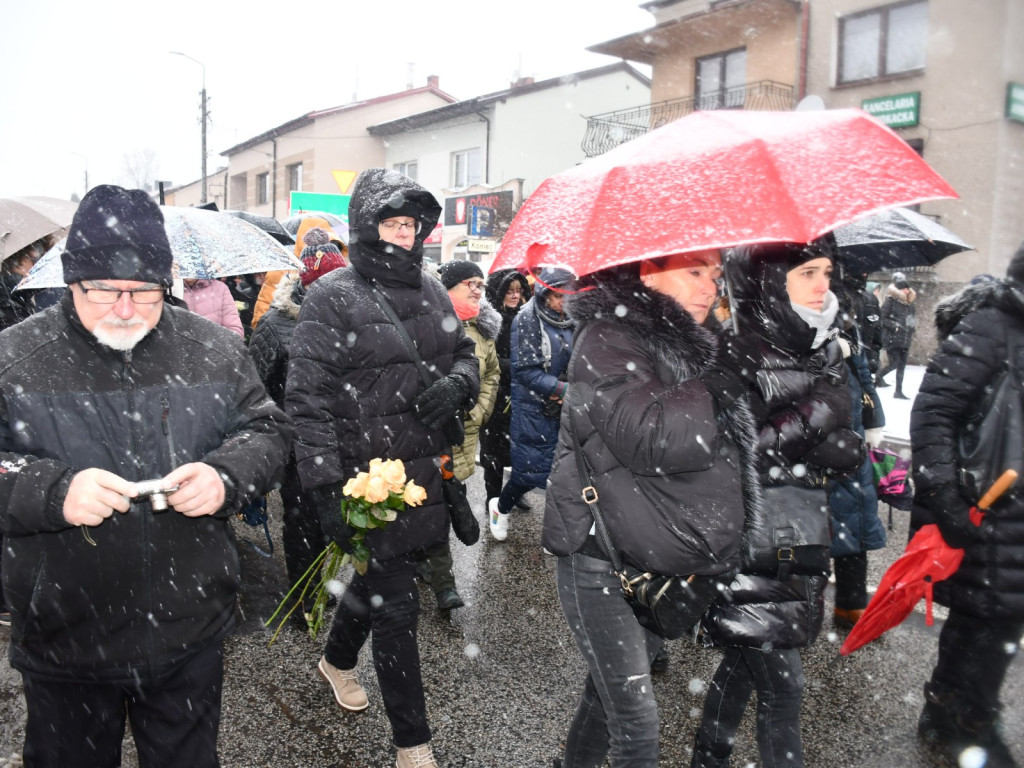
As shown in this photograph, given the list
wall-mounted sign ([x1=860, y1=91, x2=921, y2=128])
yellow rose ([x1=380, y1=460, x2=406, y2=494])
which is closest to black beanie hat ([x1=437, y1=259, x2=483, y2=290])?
yellow rose ([x1=380, y1=460, x2=406, y2=494])

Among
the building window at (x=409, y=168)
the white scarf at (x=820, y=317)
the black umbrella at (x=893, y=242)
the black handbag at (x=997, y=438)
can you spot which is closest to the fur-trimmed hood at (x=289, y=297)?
the white scarf at (x=820, y=317)

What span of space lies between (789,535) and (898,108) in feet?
57.7

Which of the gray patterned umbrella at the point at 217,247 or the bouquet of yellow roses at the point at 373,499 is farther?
the gray patterned umbrella at the point at 217,247

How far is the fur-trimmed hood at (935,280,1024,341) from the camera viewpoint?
2.78 m

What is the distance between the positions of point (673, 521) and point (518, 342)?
10.2ft

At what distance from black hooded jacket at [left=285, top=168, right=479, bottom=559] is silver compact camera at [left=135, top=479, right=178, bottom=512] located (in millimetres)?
1128

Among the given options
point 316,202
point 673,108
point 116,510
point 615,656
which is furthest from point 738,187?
point 673,108

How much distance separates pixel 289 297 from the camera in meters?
4.32

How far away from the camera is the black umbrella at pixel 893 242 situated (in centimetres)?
356

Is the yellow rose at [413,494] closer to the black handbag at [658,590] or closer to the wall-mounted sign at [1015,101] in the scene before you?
the black handbag at [658,590]

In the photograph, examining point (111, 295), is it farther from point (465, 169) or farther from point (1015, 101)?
point (465, 169)

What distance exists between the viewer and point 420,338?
3279mm

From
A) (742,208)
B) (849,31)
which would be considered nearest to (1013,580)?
(742,208)

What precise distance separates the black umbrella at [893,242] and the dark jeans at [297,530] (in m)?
3.03
